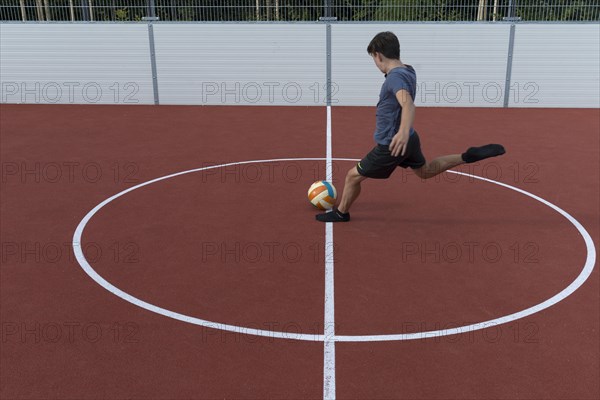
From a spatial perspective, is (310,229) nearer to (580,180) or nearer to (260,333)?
(260,333)

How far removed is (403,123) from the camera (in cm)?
517

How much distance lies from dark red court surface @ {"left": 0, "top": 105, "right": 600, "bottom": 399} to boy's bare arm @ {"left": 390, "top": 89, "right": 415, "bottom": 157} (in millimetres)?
1002

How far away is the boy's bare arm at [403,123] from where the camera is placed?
16.8 feet

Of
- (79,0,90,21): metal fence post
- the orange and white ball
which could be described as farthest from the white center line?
(79,0,90,21): metal fence post

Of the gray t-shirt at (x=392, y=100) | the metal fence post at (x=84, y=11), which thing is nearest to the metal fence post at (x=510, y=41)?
the gray t-shirt at (x=392, y=100)

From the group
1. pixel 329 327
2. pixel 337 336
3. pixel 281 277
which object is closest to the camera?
pixel 337 336

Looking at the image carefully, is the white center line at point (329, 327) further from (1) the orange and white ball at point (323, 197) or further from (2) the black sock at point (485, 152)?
(2) the black sock at point (485, 152)

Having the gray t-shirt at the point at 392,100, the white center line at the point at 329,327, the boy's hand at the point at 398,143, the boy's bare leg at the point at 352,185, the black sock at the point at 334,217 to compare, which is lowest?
the white center line at the point at 329,327

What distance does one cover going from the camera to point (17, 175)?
8.13 m

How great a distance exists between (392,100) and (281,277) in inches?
75.0

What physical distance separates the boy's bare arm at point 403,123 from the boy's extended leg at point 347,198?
0.71 meters

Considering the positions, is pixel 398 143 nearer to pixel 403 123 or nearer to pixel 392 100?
pixel 403 123

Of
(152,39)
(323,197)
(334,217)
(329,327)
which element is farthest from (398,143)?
(152,39)

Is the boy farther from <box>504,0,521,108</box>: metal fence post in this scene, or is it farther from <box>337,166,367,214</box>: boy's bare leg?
<box>504,0,521,108</box>: metal fence post
